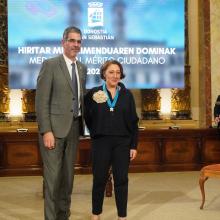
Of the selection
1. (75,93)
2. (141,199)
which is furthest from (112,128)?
(141,199)

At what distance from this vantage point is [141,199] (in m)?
5.61

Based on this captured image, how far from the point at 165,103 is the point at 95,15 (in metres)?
1.91

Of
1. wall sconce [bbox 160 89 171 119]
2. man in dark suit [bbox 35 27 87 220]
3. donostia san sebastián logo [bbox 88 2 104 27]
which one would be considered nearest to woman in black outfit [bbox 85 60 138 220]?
man in dark suit [bbox 35 27 87 220]

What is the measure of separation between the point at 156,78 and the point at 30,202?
374cm

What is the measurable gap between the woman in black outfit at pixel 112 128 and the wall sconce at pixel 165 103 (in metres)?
4.62

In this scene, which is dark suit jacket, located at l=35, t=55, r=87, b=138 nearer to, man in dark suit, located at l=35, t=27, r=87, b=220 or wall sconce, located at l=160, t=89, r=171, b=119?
man in dark suit, located at l=35, t=27, r=87, b=220

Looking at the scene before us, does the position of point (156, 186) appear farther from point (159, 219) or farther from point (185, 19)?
point (185, 19)

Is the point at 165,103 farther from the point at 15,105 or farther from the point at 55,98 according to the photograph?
the point at 55,98

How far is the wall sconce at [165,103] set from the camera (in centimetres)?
866

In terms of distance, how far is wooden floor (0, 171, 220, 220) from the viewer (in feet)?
15.7

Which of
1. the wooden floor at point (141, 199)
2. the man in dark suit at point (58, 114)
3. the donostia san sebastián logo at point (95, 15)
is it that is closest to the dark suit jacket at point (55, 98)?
the man in dark suit at point (58, 114)

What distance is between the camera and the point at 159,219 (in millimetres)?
4590

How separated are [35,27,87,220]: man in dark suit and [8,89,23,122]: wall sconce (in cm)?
460

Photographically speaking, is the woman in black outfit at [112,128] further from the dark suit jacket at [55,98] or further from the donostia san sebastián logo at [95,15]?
the donostia san sebastián logo at [95,15]
